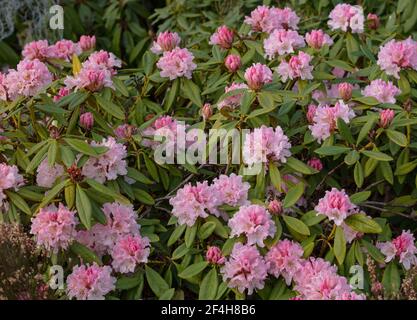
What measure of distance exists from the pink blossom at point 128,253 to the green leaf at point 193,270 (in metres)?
0.14

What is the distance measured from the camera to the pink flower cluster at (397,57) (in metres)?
3.16

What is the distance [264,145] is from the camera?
275cm

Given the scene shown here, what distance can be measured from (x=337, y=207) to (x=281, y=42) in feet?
2.78

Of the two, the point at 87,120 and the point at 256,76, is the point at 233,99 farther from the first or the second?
the point at 87,120

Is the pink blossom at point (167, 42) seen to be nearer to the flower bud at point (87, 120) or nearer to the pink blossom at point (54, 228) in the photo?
the flower bud at point (87, 120)

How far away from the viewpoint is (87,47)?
3.59m

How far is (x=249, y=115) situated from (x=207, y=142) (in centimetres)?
18

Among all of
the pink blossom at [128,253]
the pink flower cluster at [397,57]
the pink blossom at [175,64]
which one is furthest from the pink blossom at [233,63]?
the pink blossom at [128,253]

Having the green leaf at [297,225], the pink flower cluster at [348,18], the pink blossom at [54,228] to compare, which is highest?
the pink flower cluster at [348,18]

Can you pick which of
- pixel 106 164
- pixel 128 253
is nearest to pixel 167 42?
pixel 106 164

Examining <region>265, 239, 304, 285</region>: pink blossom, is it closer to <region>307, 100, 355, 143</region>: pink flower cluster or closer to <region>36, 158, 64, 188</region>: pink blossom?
<region>307, 100, 355, 143</region>: pink flower cluster
